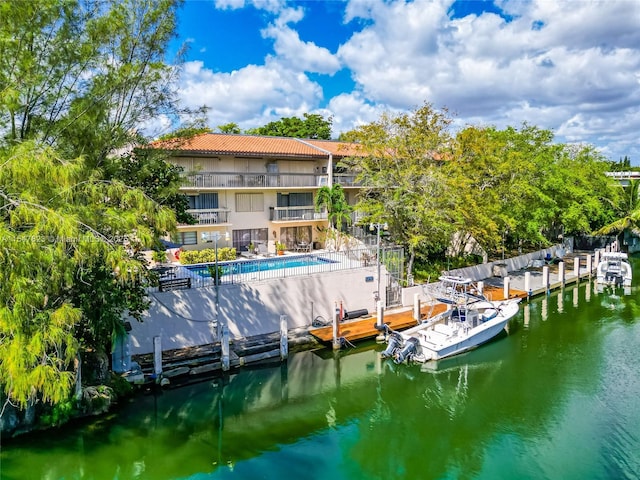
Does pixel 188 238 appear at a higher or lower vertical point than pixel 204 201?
lower

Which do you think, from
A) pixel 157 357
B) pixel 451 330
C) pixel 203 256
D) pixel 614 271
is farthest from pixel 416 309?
pixel 614 271

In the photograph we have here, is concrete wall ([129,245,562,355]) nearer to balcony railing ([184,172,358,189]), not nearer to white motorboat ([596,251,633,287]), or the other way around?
balcony railing ([184,172,358,189])

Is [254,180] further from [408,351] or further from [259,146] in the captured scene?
[408,351]

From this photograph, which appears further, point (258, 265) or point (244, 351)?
point (258, 265)

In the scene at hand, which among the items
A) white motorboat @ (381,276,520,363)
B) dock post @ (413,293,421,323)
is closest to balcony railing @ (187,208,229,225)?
dock post @ (413,293,421,323)

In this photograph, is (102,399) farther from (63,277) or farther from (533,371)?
(533,371)

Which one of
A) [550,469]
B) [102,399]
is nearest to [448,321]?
[550,469]

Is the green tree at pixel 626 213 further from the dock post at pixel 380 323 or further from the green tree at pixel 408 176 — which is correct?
the dock post at pixel 380 323
